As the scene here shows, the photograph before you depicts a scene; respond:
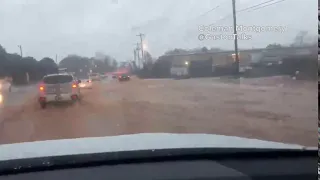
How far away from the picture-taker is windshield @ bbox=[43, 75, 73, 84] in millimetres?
9419

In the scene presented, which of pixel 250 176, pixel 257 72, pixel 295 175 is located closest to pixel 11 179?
pixel 250 176

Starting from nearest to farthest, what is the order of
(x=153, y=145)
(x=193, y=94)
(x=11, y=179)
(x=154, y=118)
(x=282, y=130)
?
(x=11, y=179), (x=153, y=145), (x=282, y=130), (x=154, y=118), (x=193, y=94)

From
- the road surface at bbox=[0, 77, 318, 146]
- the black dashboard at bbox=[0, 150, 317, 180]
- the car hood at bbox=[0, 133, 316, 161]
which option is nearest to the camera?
the black dashboard at bbox=[0, 150, 317, 180]

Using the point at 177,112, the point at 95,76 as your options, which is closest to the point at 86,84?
the point at 95,76

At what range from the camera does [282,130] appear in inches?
333

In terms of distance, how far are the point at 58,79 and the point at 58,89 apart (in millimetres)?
494

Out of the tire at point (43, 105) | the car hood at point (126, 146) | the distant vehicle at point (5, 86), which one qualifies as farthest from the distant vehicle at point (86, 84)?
the car hood at point (126, 146)

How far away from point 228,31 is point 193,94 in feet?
16.6

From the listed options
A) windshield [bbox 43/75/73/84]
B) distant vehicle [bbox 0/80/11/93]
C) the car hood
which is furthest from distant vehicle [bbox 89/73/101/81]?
the car hood

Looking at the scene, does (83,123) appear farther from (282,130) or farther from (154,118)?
(282,130)

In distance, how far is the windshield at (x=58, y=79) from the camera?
30.9 ft

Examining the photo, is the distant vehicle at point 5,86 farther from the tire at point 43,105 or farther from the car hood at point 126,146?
the car hood at point 126,146

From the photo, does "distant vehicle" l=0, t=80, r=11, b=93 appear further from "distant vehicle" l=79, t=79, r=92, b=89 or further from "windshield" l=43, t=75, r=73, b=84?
"distant vehicle" l=79, t=79, r=92, b=89

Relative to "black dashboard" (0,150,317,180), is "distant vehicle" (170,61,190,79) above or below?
above
